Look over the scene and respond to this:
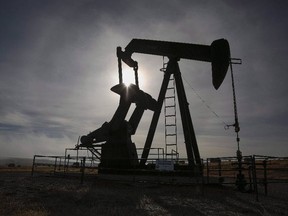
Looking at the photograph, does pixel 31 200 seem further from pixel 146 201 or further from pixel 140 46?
pixel 140 46

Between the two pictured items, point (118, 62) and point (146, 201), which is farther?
point (118, 62)

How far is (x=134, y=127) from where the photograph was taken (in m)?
13.5

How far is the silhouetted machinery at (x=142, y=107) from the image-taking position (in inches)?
447

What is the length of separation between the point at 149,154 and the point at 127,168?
1.23m

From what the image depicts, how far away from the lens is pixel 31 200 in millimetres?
5906

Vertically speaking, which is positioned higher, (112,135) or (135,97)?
(135,97)

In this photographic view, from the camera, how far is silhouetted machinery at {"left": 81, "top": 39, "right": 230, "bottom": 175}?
11.4 meters

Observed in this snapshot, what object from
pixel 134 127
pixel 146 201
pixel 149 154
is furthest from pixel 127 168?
pixel 146 201

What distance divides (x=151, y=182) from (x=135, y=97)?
449cm

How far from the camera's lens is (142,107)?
1347 cm

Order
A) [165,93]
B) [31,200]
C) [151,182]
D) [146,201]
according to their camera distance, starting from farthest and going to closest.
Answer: [165,93] → [151,182] → [146,201] → [31,200]

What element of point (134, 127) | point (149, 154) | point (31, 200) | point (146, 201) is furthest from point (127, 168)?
point (31, 200)

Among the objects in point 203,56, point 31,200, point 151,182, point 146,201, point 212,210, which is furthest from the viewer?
point 203,56

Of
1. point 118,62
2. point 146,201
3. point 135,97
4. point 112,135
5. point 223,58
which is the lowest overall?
point 146,201
